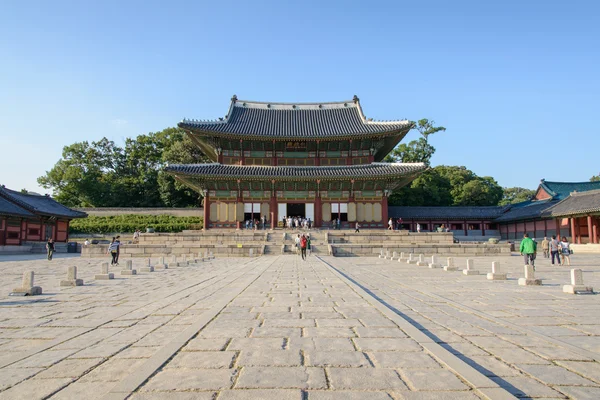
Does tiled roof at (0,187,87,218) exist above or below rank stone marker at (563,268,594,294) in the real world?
above

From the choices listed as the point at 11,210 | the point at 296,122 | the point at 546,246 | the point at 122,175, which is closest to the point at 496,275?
the point at 546,246

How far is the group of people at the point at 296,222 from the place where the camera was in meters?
33.5

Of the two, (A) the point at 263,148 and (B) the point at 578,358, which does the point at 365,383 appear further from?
(A) the point at 263,148

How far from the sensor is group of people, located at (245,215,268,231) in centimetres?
3396

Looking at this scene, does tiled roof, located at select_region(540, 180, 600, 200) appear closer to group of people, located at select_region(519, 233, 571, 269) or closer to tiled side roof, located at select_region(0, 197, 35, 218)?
group of people, located at select_region(519, 233, 571, 269)

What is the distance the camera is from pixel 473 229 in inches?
1727

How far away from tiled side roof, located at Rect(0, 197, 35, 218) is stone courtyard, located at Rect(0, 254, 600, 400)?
27797 millimetres

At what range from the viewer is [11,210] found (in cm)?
3125

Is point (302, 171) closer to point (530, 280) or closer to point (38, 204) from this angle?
point (38, 204)

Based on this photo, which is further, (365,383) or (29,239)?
(29,239)

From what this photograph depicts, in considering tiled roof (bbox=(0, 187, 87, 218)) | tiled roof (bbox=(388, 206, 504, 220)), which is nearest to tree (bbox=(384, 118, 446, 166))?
tiled roof (bbox=(388, 206, 504, 220))

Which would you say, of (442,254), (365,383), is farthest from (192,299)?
(442,254)

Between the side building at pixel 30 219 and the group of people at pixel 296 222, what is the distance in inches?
847

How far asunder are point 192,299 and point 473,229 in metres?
42.2
